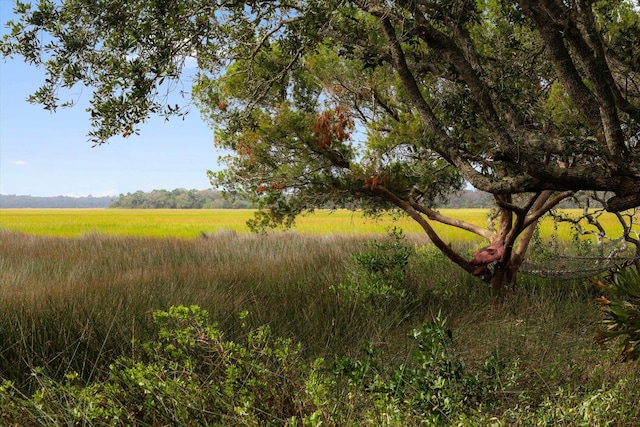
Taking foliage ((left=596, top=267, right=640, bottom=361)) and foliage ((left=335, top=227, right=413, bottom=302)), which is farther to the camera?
foliage ((left=335, top=227, right=413, bottom=302))

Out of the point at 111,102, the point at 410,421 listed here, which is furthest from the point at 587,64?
the point at 111,102

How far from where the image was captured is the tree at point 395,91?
13.7ft

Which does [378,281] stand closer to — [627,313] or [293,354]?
[293,354]

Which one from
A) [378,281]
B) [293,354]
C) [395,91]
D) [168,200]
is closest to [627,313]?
[293,354]

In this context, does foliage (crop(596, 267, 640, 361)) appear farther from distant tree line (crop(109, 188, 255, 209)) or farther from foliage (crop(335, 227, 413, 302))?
distant tree line (crop(109, 188, 255, 209))

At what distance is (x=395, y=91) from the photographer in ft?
28.1

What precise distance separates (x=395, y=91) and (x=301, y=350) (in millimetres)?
5648

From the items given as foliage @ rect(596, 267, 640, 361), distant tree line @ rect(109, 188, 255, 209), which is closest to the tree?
foliage @ rect(596, 267, 640, 361)

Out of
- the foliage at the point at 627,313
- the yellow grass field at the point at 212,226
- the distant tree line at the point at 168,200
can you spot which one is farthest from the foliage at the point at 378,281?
the distant tree line at the point at 168,200

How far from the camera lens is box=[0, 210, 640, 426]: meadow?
133 inches

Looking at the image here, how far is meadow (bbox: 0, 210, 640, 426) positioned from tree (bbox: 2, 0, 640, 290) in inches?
53.5

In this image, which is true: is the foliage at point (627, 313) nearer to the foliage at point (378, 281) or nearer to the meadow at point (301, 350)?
the meadow at point (301, 350)

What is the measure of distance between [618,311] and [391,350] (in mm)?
2517

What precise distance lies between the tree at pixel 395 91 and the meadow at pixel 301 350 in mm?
1358
